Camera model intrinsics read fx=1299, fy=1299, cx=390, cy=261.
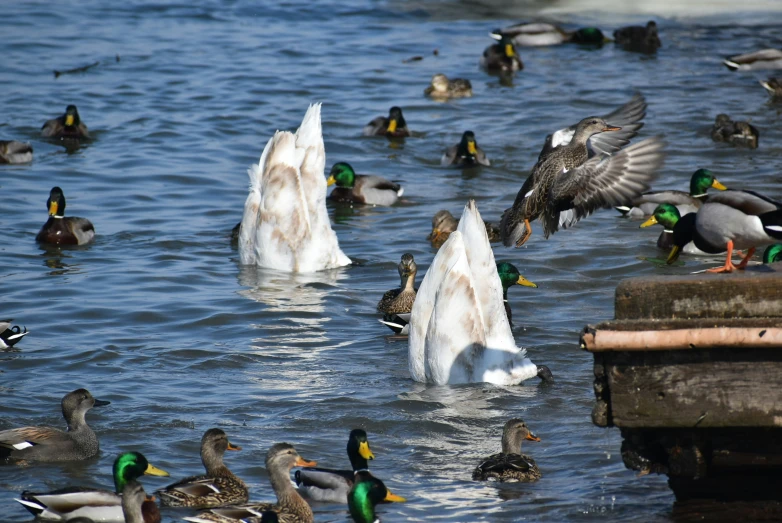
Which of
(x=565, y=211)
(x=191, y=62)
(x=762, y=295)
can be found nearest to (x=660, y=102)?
(x=191, y=62)

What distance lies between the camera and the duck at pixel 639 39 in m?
25.1

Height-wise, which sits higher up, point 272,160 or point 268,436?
point 272,160

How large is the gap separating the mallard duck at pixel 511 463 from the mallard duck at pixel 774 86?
48.1ft

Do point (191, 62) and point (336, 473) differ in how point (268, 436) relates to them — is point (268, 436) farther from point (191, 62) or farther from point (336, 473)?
point (191, 62)

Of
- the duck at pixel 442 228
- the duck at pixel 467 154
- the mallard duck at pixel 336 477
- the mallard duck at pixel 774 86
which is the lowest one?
the mallard duck at pixel 336 477

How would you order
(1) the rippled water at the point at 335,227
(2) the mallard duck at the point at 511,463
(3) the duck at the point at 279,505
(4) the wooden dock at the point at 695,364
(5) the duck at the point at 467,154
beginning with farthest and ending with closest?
(5) the duck at the point at 467,154 < (1) the rippled water at the point at 335,227 < (2) the mallard duck at the point at 511,463 < (3) the duck at the point at 279,505 < (4) the wooden dock at the point at 695,364

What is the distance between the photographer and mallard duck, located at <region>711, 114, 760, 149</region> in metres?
17.4

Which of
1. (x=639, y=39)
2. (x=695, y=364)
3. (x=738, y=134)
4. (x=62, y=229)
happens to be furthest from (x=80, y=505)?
(x=639, y=39)

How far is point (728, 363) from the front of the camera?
18.2 ft

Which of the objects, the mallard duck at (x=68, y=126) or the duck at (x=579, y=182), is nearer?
the duck at (x=579, y=182)

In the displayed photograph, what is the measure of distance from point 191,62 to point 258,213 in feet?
43.6

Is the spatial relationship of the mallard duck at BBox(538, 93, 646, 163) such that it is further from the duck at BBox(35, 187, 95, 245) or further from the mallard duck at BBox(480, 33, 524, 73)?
the mallard duck at BBox(480, 33, 524, 73)

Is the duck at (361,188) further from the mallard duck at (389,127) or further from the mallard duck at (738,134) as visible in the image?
the mallard duck at (738,134)

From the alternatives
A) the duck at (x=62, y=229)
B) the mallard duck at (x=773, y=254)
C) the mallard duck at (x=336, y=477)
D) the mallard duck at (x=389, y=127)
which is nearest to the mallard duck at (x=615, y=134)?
the mallard duck at (x=773, y=254)
